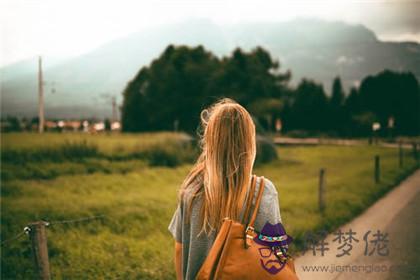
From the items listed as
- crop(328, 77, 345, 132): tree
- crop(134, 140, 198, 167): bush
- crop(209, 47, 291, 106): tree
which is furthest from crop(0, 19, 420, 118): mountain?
crop(209, 47, 291, 106): tree

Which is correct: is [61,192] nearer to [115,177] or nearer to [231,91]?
[115,177]

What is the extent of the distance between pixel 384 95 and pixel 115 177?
10023mm

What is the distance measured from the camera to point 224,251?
1.82 meters

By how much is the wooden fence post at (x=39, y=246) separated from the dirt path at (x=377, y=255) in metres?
3.03

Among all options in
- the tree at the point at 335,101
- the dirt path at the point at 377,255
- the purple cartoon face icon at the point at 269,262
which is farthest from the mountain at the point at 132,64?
the purple cartoon face icon at the point at 269,262

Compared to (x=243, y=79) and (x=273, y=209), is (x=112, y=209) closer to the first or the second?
(x=273, y=209)

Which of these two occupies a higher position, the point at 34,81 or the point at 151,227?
the point at 34,81


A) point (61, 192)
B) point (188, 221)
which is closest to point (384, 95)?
point (61, 192)

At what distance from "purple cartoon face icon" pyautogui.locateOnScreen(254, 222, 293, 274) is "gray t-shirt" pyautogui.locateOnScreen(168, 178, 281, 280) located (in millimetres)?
44

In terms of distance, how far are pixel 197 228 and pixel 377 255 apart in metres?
3.98

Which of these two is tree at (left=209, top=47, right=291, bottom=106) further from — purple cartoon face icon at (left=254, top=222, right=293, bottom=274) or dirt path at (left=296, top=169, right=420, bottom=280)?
purple cartoon face icon at (left=254, top=222, right=293, bottom=274)

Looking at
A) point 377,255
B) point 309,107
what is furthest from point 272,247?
point 309,107

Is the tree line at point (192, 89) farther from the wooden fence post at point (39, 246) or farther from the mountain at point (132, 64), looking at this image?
the wooden fence post at point (39, 246)

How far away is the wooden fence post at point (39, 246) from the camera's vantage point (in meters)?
3.17
